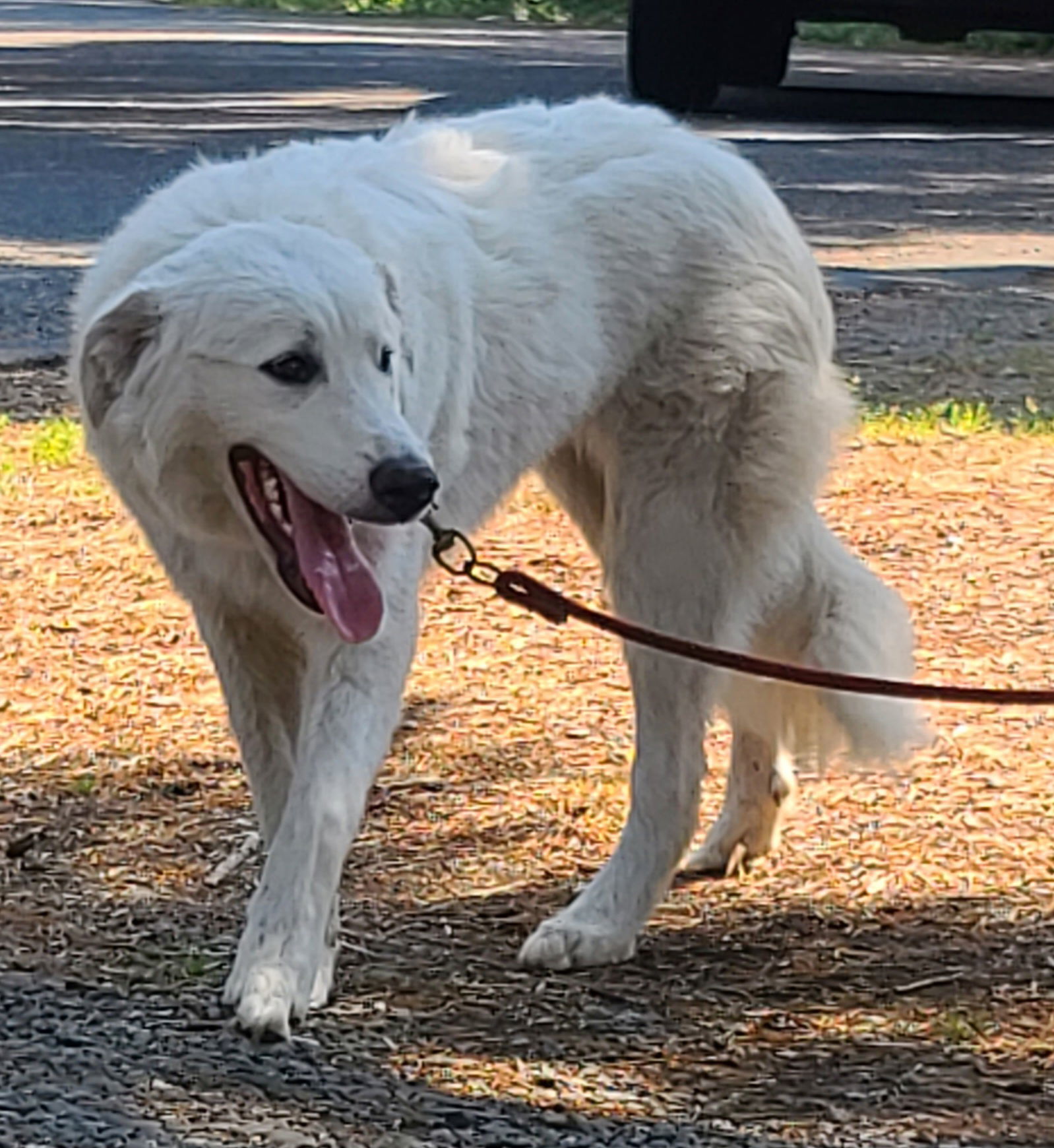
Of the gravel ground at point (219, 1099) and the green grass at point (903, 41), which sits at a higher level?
the gravel ground at point (219, 1099)

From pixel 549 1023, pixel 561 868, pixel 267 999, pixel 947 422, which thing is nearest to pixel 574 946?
pixel 549 1023

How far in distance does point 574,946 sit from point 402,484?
1.19 metres

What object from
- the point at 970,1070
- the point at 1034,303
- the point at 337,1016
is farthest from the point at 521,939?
the point at 1034,303

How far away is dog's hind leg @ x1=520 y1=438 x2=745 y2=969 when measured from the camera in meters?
4.56

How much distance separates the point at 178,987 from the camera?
4.12m

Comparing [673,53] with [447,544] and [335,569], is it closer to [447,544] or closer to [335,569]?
[447,544]

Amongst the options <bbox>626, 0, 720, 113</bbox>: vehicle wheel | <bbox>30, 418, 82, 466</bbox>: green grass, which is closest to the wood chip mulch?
<bbox>30, 418, 82, 466</bbox>: green grass

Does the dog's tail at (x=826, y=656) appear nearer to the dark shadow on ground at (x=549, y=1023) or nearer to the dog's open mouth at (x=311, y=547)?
the dark shadow on ground at (x=549, y=1023)

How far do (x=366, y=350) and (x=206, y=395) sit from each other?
0.25 meters

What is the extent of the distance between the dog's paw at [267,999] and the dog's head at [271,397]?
56 cm

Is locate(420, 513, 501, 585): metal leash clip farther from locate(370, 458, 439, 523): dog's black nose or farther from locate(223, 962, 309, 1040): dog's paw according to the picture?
locate(223, 962, 309, 1040): dog's paw

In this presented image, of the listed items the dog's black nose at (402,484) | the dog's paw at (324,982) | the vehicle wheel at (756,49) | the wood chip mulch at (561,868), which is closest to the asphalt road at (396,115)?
the vehicle wheel at (756,49)

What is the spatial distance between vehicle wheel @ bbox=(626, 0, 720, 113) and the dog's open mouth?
44.0 feet

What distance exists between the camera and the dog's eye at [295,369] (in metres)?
3.63
